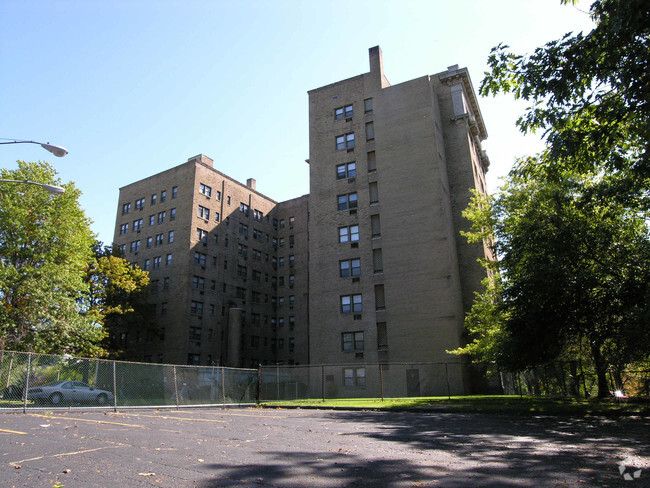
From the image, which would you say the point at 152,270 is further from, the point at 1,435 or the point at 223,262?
the point at 1,435

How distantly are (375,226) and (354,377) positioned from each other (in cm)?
1356

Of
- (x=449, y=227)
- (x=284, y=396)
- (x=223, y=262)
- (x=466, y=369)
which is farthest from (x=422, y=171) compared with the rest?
(x=223, y=262)

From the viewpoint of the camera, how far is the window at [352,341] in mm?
39250

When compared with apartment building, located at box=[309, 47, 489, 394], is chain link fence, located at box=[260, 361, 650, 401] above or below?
below

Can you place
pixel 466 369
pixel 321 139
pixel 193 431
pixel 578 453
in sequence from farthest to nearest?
pixel 321 139, pixel 466 369, pixel 193 431, pixel 578 453

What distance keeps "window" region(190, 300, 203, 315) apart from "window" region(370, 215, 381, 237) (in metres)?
22.7

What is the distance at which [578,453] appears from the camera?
317 inches

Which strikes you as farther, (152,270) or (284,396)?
(152,270)

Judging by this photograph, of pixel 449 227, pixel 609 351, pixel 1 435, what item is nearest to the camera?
pixel 1 435

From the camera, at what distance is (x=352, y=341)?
3956 centimetres

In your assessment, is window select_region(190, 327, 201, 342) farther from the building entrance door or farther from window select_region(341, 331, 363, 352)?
the building entrance door

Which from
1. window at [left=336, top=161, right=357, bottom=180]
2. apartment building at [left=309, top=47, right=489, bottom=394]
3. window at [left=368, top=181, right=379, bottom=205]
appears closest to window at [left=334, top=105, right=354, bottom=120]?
apartment building at [left=309, top=47, right=489, bottom=394]

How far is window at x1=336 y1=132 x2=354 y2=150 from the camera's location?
44.9 metres

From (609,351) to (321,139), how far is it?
32.9 metres
